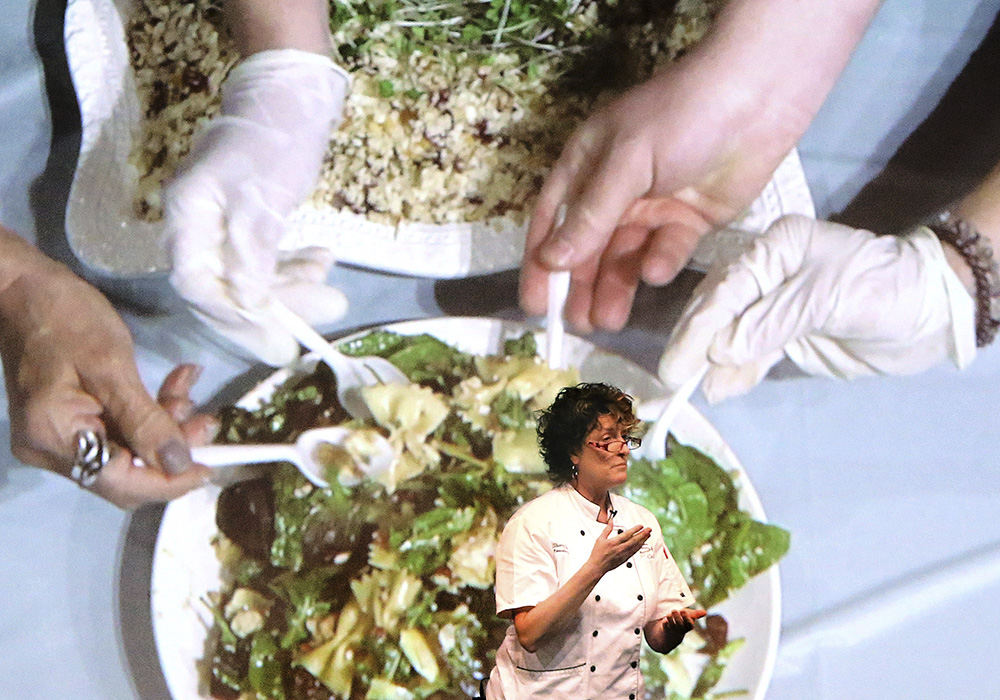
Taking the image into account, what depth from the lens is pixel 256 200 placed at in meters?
0.45

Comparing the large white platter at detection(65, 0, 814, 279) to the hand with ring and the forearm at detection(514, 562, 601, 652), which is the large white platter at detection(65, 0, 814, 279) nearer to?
the hand with ring

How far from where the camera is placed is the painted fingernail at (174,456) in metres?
0.45

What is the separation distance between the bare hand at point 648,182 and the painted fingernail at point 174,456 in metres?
0.23

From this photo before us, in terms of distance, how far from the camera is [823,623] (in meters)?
0.48

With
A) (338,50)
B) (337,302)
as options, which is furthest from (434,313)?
(338,50)

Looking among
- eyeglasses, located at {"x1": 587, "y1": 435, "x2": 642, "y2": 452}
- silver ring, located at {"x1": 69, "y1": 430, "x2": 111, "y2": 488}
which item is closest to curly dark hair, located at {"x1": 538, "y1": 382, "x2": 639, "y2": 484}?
eyeglasses, located at {"x1": 587, "y1": 435, "x2": 642, "y2": 452}

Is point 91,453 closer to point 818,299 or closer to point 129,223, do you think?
point 129,223

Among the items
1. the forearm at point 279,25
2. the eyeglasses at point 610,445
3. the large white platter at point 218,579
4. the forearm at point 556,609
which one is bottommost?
the large white platter at point 218,579

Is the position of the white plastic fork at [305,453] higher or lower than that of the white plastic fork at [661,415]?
lower

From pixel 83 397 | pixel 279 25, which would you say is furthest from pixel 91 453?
pixel 279 25

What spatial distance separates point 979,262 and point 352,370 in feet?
1.31

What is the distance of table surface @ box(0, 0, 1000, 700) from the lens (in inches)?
18.9

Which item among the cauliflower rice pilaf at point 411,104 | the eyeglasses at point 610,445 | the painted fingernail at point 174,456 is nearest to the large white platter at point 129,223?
the cauliflower rice pilaf at point 411,104

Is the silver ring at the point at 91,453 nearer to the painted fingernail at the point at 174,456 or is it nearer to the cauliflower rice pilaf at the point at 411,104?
the painted fingernail at the point at 174,456
